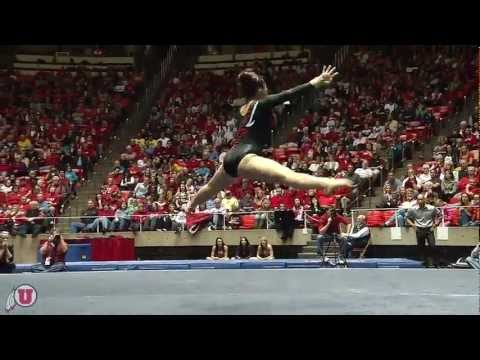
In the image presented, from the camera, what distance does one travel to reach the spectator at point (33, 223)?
40.6 ft

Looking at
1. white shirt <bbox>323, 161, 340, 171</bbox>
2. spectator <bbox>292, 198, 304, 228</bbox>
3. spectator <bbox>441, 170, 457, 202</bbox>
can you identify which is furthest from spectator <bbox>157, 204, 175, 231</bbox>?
spectator <bbox>441, 170, 457, 202</bbox>

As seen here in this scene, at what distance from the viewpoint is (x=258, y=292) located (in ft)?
23.1

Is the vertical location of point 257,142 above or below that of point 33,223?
above

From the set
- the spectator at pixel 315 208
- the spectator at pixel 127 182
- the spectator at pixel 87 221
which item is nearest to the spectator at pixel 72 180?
the spectator at pixel 87 221

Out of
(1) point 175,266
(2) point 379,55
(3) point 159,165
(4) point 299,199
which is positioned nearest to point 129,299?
(1) point 175,266

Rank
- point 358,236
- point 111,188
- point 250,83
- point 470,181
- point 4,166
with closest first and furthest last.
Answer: point 250,83, point 470,181, point 358,236, point 111,188, point 4,166

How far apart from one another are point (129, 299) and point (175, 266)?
13.4ft

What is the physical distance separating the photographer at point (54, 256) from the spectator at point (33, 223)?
1910 mm

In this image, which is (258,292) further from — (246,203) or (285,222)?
(246,203)

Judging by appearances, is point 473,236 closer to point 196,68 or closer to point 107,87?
point 196,68

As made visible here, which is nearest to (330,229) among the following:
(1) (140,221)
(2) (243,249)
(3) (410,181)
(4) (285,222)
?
(4) (285,222)

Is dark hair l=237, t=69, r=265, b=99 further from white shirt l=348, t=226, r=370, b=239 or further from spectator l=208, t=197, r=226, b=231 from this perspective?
spectator l=208, t=197, r=226, b=231

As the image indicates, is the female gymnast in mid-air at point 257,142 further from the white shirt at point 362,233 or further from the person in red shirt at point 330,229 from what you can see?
the white shirt at point 362,233

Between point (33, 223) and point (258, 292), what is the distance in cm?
707
